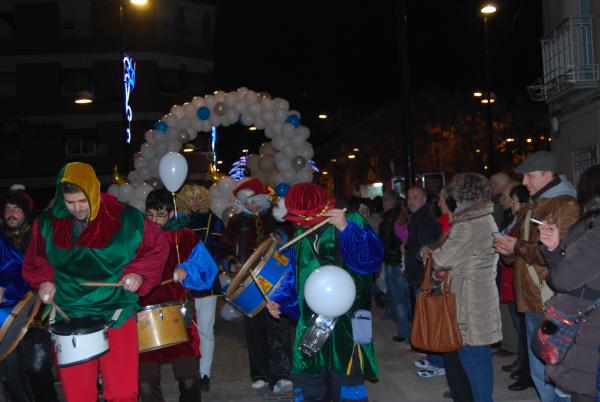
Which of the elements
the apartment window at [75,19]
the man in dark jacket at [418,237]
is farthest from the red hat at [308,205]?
the apartment window at [75,19]

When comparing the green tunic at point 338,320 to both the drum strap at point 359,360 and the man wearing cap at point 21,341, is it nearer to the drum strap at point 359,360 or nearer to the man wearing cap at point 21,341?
the drum strap at point 359,360

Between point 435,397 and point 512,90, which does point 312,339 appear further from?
point 512,90

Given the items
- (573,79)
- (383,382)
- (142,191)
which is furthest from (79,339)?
(573,79)

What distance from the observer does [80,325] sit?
4613 mm

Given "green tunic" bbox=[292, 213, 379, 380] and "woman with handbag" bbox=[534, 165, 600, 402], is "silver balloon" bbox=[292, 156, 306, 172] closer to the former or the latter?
"green tunic" bbox=[292, 213, 379, 380]

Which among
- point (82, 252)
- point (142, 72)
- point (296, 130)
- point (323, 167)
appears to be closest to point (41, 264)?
point (82, 252)

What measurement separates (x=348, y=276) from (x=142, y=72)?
33.8m

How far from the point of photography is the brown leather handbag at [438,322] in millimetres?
5355

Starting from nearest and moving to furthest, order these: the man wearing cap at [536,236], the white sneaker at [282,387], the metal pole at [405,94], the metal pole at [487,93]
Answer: the man wearing cap at [536,236] < the white sneaker at [282,387] < the metal pole at [405,94] < the metal pole at [487,93]

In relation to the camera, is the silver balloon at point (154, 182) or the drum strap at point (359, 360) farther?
the silver balloon at point (154, 182)

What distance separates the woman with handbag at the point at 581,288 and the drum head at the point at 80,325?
289 cm

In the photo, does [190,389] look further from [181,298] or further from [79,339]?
[79,339]

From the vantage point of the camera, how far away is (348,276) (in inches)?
185

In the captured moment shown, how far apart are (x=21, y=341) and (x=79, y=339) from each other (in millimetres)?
1759
